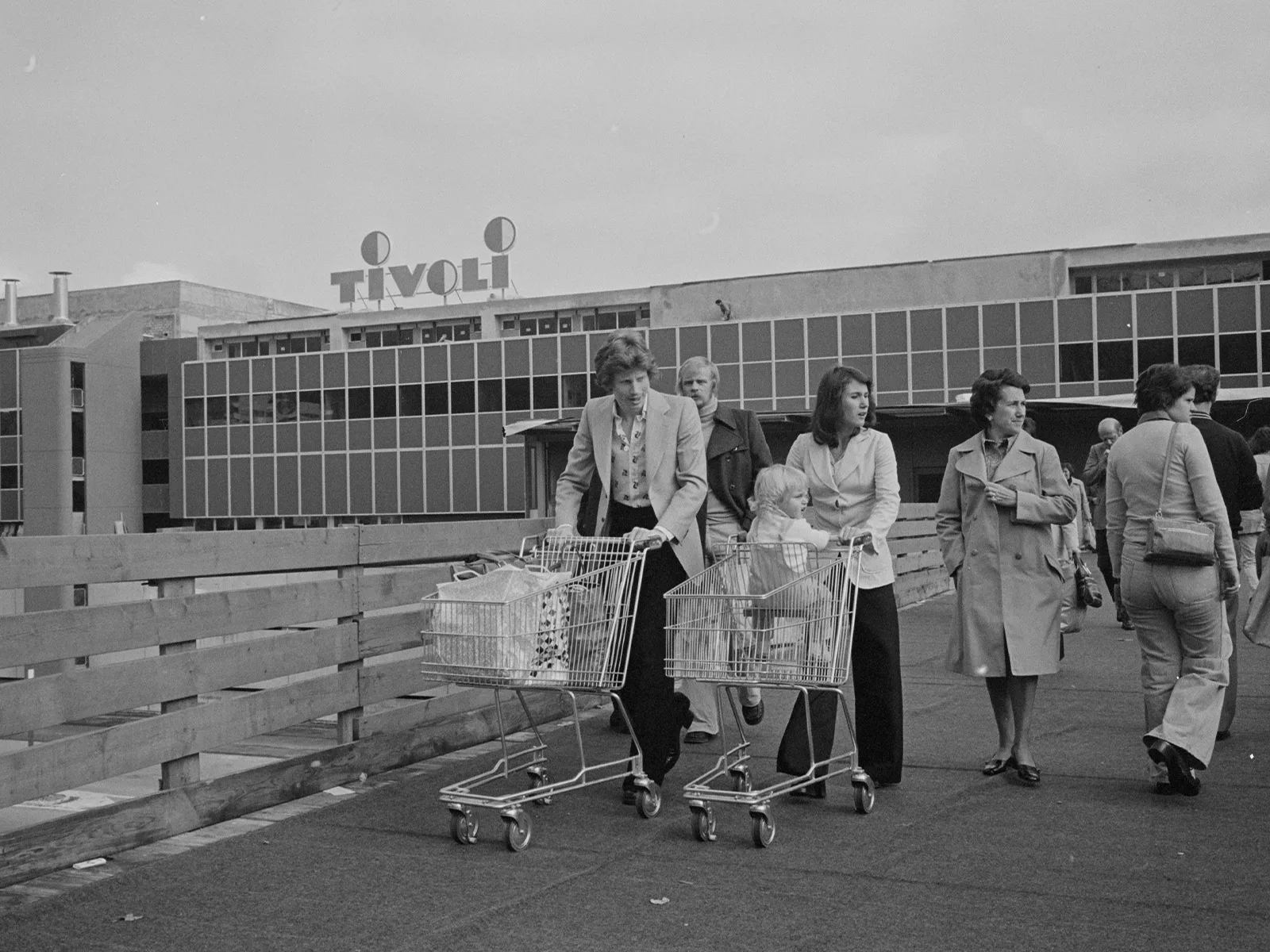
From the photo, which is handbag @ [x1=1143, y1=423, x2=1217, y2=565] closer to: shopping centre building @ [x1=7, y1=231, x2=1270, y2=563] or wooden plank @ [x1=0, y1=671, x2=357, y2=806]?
wooden plank @ [x1=0, y1=671, x2=357, y2=806]

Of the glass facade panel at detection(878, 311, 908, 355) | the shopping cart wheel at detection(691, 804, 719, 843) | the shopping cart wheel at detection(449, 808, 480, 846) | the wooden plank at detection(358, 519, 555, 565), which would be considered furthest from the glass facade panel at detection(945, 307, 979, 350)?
the shopping cart wheel at detection(449, 808, 480, 846)

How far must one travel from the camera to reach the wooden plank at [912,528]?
18203 millimetres

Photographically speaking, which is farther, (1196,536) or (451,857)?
(1196,536)

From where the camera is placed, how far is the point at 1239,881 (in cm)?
511

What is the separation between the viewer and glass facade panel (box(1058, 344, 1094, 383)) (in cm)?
4959

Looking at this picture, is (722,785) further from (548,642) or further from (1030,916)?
(1030,916)

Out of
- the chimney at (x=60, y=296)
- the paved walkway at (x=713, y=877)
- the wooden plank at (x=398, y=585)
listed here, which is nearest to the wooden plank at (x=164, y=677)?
the wooden plank at (x=398, y=585)

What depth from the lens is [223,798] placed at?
20.3 feet

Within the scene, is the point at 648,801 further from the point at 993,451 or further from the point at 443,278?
the point at 443,278

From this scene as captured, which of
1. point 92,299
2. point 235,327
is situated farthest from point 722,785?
point 92,299

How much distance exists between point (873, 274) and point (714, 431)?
49.8m

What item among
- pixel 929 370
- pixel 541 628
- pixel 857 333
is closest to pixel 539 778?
pixel 541 628

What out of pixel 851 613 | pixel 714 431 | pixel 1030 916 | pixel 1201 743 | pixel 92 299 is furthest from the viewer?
pixel 92 299

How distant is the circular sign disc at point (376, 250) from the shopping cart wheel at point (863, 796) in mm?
69959
